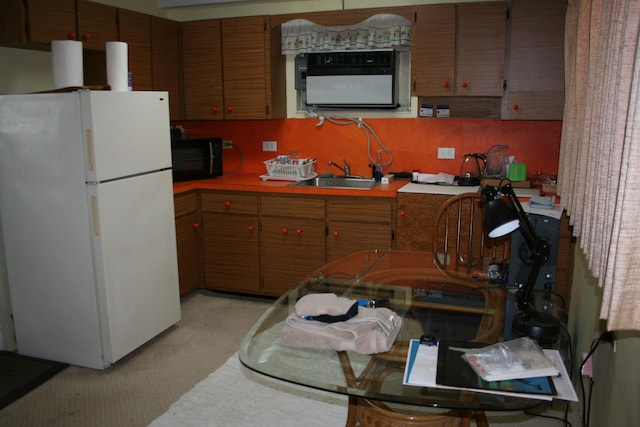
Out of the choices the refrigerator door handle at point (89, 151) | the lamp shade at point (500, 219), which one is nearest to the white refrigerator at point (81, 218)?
the refrigerator door handle at point (89, 151)

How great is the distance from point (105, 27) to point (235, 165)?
1.55 m

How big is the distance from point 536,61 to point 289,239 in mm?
2050

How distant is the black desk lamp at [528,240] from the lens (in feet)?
5.58

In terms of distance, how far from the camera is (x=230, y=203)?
4.14 m

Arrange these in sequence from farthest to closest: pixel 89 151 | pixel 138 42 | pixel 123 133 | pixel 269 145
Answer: pixel 269 145
pixel 138 42
pixel 123 133
pixel 89 151

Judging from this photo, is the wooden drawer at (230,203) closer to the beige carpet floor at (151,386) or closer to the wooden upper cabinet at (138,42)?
the beige carpet floor at (151,386)

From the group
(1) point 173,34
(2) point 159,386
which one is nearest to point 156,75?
(1) point 173,34

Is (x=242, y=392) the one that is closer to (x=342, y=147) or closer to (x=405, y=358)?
(x=405, y=358)

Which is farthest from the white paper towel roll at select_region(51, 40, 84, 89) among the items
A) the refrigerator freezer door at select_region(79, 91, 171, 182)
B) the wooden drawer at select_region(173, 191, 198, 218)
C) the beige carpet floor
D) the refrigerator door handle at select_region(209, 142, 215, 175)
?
the beige carpet floor

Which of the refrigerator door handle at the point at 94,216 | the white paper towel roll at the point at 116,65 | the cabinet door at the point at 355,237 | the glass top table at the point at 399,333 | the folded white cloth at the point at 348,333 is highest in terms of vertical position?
the white paper towel roll at the point at 116,65

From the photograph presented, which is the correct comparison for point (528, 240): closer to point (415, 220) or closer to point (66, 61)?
point (415, 220)

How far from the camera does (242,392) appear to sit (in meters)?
2.94

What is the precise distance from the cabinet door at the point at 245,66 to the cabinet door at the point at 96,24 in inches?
33.3

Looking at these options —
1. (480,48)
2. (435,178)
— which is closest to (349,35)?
(480,48)
